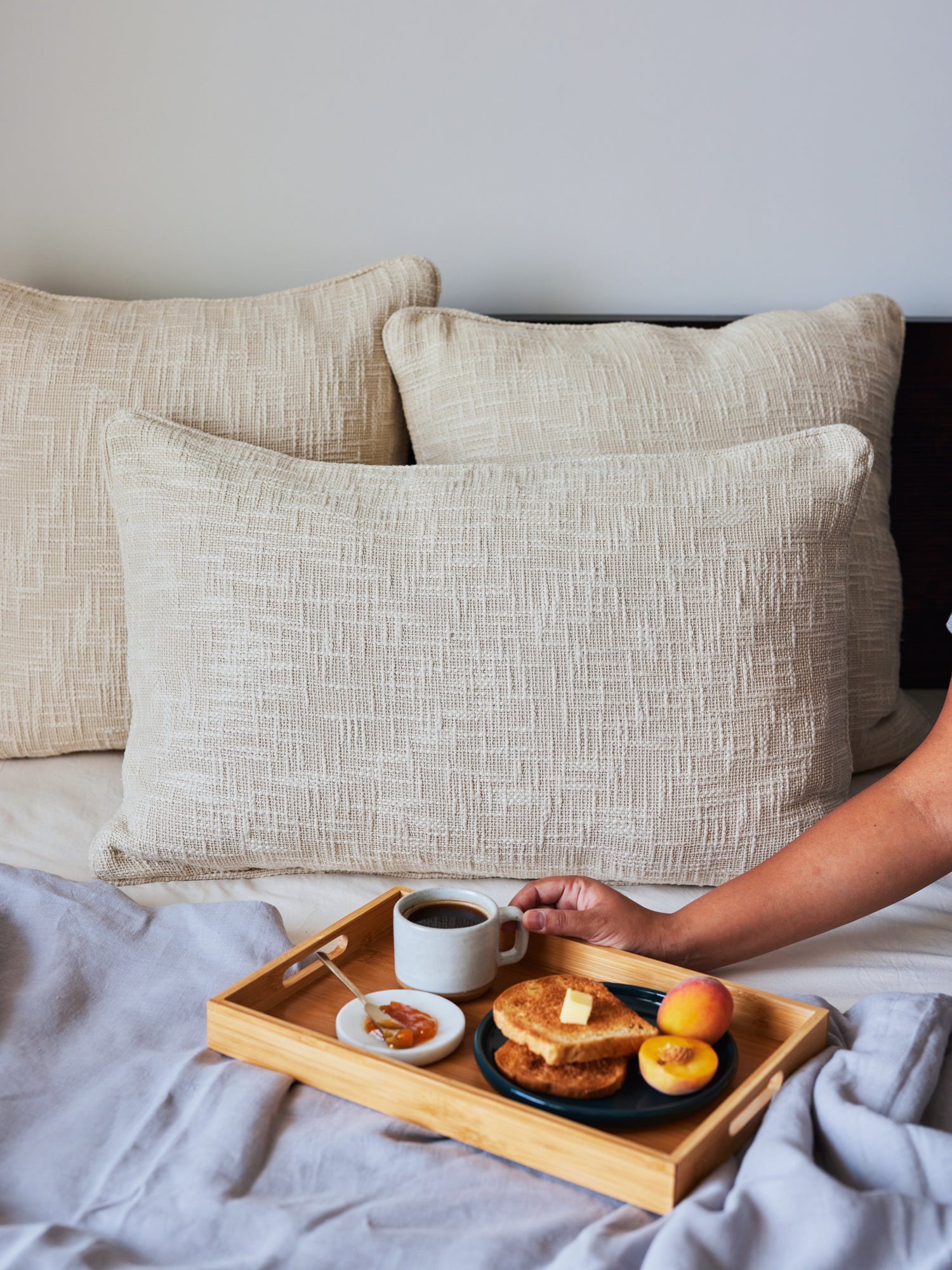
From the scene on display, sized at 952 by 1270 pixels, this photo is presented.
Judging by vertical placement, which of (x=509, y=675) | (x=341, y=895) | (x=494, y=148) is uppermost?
(x=494, y=148)

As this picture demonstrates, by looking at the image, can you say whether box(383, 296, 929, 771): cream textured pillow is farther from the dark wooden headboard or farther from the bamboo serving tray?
the bamboo serving tray

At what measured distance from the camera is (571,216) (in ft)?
4.91

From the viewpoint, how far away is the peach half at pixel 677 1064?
24.2 inches

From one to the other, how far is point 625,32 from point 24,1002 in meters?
1.37

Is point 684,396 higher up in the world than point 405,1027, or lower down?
higher up

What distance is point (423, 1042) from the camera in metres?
0.67

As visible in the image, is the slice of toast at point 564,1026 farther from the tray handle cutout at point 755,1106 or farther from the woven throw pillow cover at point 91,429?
the woven throw pillow cover at point 91,429

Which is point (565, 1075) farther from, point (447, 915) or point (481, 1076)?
point (447, 915)

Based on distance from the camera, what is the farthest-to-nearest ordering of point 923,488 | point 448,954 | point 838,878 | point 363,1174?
point 923,488 → point 838,878 → point 448,954 → point 363,1174

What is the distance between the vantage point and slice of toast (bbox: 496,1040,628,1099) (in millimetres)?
615

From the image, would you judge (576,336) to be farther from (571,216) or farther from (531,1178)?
(531,1178)

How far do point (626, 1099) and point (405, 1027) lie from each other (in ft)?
0.48

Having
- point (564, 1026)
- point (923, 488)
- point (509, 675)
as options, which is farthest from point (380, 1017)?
point (923, 488)

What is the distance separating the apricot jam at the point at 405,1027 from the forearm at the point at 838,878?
0.76 ft
